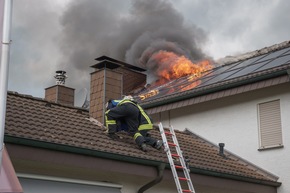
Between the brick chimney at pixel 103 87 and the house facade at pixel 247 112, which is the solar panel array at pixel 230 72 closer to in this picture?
the house facade at pixel 247 112

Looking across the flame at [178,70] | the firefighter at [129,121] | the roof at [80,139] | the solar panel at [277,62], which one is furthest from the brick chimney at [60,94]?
the solar panel at [277,62]

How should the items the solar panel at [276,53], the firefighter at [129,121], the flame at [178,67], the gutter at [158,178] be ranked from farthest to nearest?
the flame at [178,67]
the solar panel at [276,53]
the firefighter at [129,121]
the gutter at [158,178]

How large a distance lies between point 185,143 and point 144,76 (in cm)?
1256

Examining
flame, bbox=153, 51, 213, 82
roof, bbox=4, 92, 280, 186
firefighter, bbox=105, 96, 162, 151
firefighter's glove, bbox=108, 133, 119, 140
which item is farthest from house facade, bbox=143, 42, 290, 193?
firefighter's glove, bbox=108, 133, 119, 140

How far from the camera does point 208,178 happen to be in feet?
34.2

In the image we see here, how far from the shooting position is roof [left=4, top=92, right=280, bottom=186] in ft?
27.2

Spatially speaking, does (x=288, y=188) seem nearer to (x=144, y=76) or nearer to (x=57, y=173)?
(x=57, y=173)

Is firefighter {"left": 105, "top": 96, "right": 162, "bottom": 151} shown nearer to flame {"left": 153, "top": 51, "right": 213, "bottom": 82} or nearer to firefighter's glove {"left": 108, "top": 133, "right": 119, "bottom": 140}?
firefighter's glove {"left": 108, "top": 133, "right": 119, "bottom": 140}

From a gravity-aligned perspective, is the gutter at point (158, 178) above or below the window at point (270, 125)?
below

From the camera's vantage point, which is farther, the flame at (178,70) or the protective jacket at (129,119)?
the flame at (178,70)

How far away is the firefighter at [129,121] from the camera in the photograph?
10.0m

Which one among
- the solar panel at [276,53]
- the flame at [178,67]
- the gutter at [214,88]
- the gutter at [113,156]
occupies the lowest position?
the gutter at [113,156]

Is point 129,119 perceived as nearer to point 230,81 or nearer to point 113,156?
point 113,156

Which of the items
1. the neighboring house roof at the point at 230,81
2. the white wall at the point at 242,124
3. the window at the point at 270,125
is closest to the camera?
the white wall at the point at 242,124
